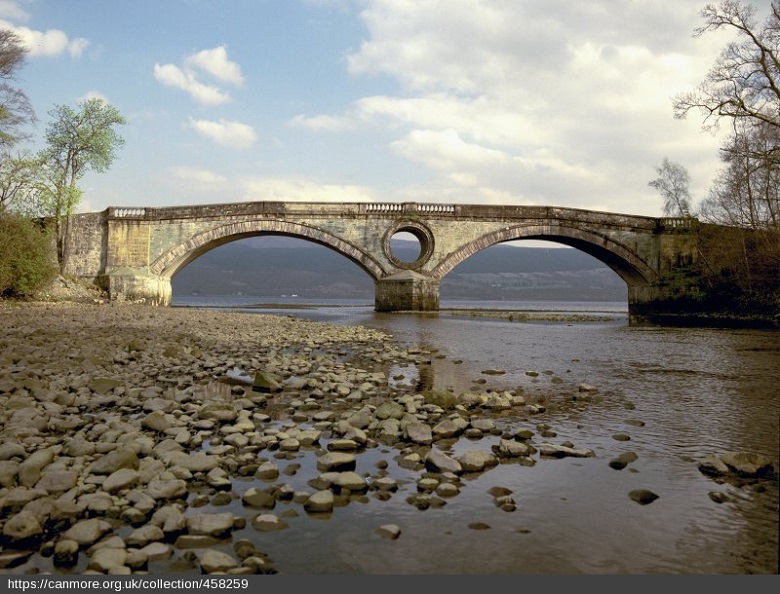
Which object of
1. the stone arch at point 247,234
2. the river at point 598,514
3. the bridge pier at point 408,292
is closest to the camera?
the river at point 598,514

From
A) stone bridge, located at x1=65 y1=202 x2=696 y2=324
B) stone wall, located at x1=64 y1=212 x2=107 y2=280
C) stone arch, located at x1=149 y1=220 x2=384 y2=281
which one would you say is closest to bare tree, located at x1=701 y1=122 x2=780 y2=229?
stone bridge, located at x1=65 y1=202 x2=696 y2=324

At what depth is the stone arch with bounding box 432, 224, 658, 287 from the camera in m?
36.8

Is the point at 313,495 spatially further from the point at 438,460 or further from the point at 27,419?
the point at 27,419

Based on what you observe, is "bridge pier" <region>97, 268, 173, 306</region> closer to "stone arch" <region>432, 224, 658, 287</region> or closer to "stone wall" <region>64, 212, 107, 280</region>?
"stone wall" <region>64, 212, 107, 280</region>

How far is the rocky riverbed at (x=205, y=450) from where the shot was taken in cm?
302

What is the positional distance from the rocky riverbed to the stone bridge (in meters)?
26.8

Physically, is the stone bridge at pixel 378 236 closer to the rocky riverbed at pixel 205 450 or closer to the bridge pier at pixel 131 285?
the bridge pier at pixel 131 285

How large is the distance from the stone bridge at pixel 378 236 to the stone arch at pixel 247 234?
0.07 metres

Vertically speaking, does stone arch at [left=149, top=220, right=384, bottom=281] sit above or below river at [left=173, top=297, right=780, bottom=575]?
above

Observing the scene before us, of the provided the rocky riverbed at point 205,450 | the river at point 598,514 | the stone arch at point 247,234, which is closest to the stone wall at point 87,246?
the stone arch at point 247,234

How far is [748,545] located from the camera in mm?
3113

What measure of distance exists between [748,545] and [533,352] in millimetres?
10813
